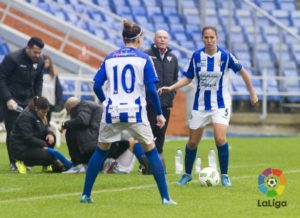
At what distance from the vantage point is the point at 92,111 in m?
16.4

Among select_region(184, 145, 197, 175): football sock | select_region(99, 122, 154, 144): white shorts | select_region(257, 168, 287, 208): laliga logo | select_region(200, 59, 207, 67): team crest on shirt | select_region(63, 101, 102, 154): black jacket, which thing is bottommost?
select_region(257, 168, 287, 208): laliga logo

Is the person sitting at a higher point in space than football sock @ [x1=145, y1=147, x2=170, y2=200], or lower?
higher

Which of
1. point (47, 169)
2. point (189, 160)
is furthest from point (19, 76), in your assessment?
point (189, 160)

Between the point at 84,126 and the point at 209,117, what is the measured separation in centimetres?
283

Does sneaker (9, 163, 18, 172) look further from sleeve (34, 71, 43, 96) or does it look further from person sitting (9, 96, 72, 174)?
sleeve (34, 71, 43, 96)

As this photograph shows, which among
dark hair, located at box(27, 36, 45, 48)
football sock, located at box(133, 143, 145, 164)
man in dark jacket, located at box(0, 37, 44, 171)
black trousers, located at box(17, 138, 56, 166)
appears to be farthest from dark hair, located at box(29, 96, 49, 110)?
football sock, located at box(133, 143, 145, 164)

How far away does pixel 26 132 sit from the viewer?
16.4m

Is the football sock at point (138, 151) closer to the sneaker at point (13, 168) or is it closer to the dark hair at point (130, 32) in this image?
the sneaker at point (13, 168)

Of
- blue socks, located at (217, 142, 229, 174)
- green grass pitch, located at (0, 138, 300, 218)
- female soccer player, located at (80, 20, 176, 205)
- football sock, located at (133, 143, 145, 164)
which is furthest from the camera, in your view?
football sock, located at (133, 143, 145, 164)

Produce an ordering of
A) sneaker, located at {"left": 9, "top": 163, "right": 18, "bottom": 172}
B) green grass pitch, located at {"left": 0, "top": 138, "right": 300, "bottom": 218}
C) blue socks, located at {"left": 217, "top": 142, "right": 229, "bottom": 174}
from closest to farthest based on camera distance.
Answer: green grass pitch, located at {"left": 0, "top": 138, "right": 300, "bottom": 218} → blue socks, located at {"left": 217, "top": 142, "right": 229, "bottom": 174} → sneaker, located at {"left": 9, "top": 163, "right": 18, "bottom": 172}

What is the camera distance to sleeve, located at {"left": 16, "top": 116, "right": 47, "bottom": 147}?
53.6ft

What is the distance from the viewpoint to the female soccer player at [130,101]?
1148 centimetres

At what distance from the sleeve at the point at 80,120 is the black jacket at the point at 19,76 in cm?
89

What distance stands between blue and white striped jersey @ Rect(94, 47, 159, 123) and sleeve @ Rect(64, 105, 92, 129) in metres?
4.59
